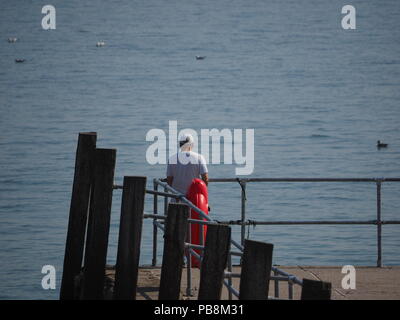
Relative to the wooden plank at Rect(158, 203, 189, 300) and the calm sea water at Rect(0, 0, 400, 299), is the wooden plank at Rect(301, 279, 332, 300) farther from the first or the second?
the calm sea water at Rect(0, 0, 400, 299)

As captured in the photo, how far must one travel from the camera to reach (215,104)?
262 feet

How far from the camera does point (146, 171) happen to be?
145 feet

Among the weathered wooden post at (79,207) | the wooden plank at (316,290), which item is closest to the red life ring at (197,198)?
the weathered wooden post at (79,207)

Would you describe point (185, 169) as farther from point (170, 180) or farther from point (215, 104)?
point (215, 104)

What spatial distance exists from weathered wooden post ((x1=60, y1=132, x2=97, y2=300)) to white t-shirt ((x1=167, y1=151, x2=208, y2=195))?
2017 mm

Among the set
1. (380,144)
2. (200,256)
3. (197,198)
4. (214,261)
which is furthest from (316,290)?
(380,144)

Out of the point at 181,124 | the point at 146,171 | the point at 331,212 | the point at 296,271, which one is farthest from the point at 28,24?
the point at 296,271

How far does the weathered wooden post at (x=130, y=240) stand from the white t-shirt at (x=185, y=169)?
9.92 ft

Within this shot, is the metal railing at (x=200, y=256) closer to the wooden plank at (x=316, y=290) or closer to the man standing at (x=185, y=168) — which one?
the man standing at (x=185, y=168)

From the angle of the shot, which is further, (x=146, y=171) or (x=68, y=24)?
(x=68, y=24)

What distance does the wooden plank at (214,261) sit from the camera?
24.2 ft

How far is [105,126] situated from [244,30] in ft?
227

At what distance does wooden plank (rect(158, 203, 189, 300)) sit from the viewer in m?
8.09
